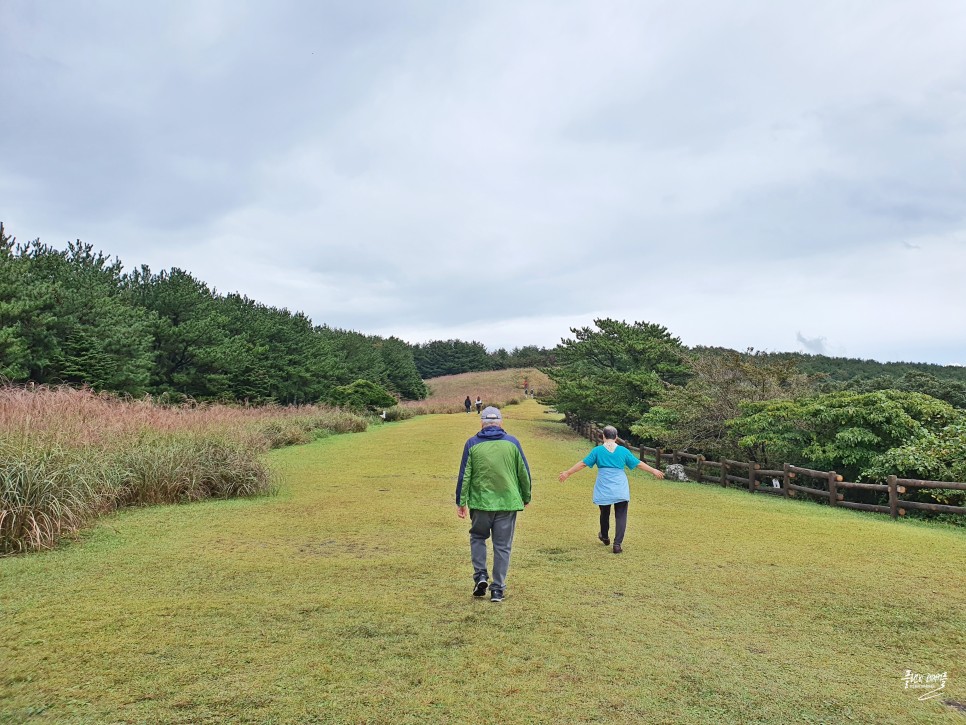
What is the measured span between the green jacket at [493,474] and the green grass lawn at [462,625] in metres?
0.88

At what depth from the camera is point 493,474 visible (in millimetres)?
5160

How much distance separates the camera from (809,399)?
50.0 feet

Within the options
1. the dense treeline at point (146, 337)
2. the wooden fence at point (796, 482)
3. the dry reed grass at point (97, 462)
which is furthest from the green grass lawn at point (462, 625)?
the dense treeline at point (146, 337)

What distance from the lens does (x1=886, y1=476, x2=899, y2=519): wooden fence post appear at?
11109 millimetres

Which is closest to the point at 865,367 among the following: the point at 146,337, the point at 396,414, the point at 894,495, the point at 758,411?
the point at 396,414

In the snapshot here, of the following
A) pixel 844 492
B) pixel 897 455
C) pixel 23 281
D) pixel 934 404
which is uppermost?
pixel 23 281

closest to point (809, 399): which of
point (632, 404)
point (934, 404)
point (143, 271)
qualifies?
point (934, 404)

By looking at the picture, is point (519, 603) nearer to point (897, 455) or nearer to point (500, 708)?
point (500, 708)

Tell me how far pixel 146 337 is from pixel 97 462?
57.5 feet

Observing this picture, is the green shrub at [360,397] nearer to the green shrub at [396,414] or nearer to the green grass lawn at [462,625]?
the green shrub at [396,414]

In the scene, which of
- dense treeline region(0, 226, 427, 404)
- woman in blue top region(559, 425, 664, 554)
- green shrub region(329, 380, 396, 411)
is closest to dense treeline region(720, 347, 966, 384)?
green shrub region(329, 380, 396, 411)

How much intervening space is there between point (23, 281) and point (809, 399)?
24.7 meters

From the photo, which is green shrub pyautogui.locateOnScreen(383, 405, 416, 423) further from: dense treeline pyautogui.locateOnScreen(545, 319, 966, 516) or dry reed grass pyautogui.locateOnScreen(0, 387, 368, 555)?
dry reed grass pyautogui.locateOnScreen(0, 387, 368, 555)

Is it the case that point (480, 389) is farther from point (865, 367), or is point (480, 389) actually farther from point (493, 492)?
point (493, 492)
